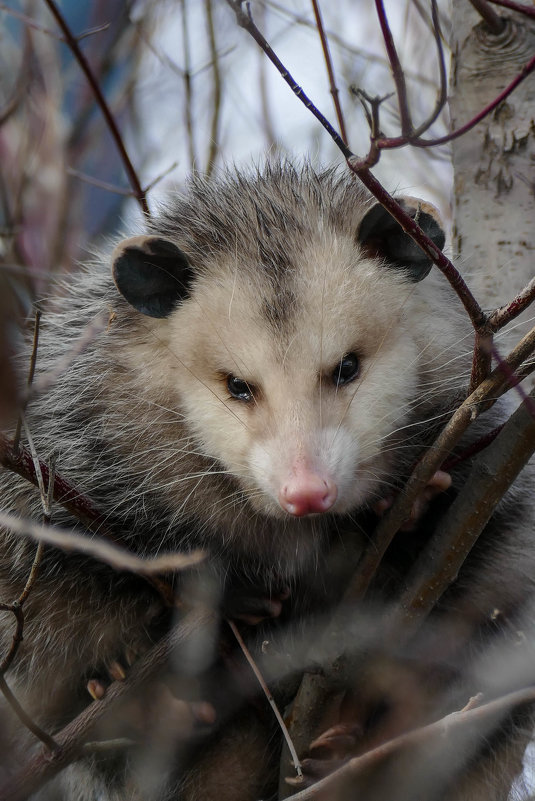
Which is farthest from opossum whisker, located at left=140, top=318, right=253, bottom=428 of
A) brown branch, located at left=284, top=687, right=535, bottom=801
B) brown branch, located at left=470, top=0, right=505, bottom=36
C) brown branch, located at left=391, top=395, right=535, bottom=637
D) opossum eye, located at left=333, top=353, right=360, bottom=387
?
brown branch, located at left=470, top=0, right=505, bottom=36

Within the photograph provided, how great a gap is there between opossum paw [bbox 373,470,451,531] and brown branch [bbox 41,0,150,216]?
1.09 metres

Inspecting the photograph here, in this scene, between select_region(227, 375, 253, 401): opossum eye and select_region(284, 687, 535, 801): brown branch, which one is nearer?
select_region(284, 687, 535, 801): brown branch

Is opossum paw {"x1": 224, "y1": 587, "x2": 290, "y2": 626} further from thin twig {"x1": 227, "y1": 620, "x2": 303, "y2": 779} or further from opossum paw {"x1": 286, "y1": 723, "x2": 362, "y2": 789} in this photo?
opossum paw {"x1": 286, "y1": 723, "x2": 362, "y2": 789}

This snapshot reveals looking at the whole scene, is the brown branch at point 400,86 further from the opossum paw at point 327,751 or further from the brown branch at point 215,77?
the brown branch at point 215,77

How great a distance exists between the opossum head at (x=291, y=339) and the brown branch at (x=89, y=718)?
13.1 inches

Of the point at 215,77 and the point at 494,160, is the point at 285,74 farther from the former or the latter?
the point at 215,77

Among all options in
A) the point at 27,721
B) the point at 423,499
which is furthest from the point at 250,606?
the point at 27,721

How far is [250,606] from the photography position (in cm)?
224

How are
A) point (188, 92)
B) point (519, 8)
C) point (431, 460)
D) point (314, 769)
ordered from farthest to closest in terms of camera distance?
point (188, 92), point (314, 769), point (431, 460), point (519, 8)

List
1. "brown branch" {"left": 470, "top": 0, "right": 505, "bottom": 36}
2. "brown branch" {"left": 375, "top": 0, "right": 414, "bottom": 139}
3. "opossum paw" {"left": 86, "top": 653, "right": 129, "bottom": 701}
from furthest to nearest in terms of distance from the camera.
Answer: "brown branch" {"left": 470, "top": 0, "right": 505, "bottom": 36}, "opossum paw" {"left": 86, "top": 653, "right": 129, "bottom": 701}, "brown branch" {"left": 375, "top": 0, "right": 414, "bottom": 139}

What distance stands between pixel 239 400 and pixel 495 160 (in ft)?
4.39

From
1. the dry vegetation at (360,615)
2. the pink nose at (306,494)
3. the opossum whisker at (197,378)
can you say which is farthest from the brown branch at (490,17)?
the pink nose at (306,494)

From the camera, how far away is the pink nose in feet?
5.43

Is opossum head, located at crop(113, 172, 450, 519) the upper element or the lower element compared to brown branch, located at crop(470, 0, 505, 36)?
lower
